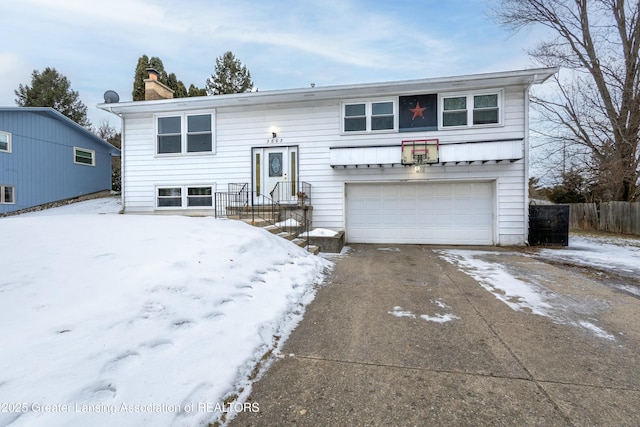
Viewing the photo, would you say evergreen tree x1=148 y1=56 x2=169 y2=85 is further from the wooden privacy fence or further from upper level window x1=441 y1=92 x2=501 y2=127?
the wooden privacy fence

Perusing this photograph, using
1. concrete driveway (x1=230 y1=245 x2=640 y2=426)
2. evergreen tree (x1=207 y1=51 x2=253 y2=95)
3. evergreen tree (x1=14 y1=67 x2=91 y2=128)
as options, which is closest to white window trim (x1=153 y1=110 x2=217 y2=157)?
concrete driveway (x1=230 y1=245 x2=640 y2=426)

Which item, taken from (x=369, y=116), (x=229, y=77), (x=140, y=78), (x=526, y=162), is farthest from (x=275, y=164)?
(x=229, y=77)

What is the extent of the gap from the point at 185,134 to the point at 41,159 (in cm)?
877

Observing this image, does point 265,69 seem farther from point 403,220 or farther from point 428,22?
point 403,220

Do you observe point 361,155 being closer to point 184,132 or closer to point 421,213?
point 421,213

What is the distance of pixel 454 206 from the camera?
360 inches

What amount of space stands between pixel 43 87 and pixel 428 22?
33464mm

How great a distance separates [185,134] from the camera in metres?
10.2

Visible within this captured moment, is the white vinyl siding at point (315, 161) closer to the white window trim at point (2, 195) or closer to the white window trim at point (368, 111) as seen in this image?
the white window trim at point (368, 111)

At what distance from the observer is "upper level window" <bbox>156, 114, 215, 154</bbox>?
1016 cm

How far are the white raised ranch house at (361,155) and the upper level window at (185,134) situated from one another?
36 mm

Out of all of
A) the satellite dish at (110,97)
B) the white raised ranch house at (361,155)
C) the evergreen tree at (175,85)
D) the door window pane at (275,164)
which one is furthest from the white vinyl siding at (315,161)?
the evergreen tree at (175,85)

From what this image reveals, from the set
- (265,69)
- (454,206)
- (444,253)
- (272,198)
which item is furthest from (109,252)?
(265,69)

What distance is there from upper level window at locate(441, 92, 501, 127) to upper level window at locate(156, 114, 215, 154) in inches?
308
